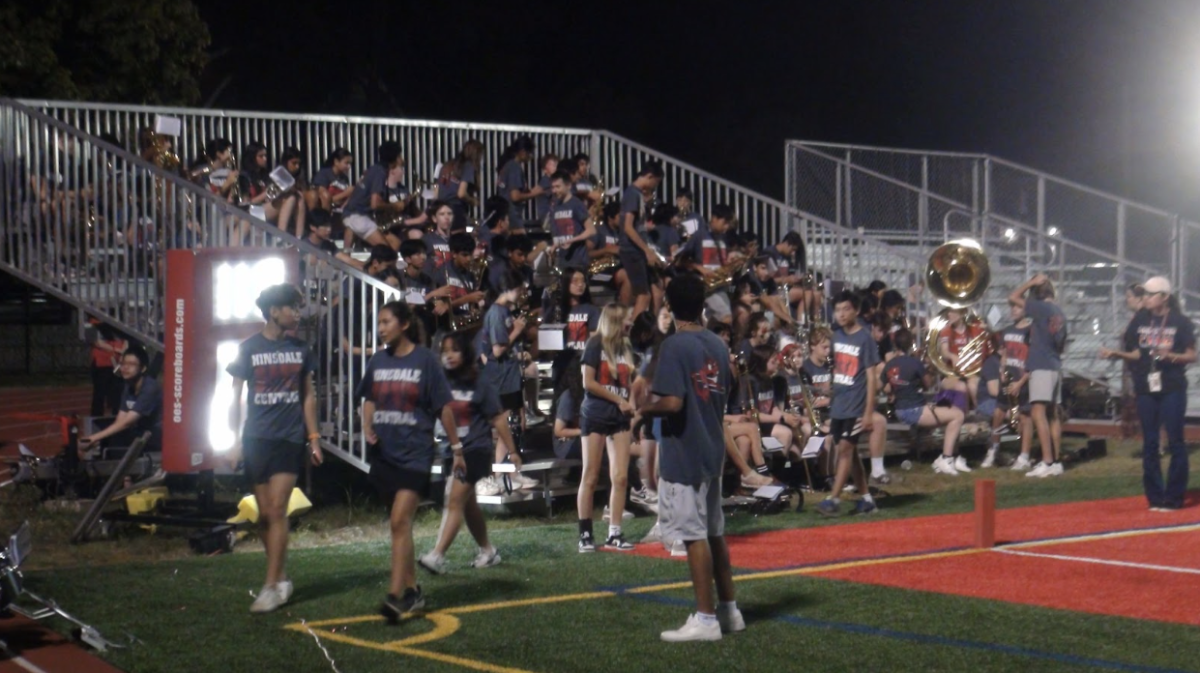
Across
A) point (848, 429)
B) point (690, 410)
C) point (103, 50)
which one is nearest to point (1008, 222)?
point (848, 429)

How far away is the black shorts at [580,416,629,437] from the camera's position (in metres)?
11.7

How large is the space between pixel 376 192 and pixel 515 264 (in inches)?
84.0

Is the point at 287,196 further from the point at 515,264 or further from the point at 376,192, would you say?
the point at 515,264

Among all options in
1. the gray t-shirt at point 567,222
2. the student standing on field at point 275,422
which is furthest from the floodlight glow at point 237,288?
the gray t-shirt at point 567,222

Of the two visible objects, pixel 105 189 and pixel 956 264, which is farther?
pixel 956 264

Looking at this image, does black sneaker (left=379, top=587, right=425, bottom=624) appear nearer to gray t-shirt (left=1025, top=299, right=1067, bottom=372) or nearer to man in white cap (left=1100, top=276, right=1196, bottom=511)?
man in white cap (left=1100, top=276, right=1196, bottom=511)

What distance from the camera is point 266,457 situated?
366 inches

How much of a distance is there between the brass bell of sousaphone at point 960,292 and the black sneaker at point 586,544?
861 cm

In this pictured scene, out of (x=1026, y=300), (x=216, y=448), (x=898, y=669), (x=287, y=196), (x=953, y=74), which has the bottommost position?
(x=898, y=669)

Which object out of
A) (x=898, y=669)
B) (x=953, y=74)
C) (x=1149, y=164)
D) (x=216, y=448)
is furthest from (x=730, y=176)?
(x=898, y=669)

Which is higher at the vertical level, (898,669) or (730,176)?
(730,176)

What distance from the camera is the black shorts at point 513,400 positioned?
14.3 meters

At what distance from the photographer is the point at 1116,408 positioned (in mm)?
21906

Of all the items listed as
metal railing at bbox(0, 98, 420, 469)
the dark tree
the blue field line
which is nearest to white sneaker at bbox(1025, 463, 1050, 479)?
metal railing at bbox(0, 98, 420, 469)
